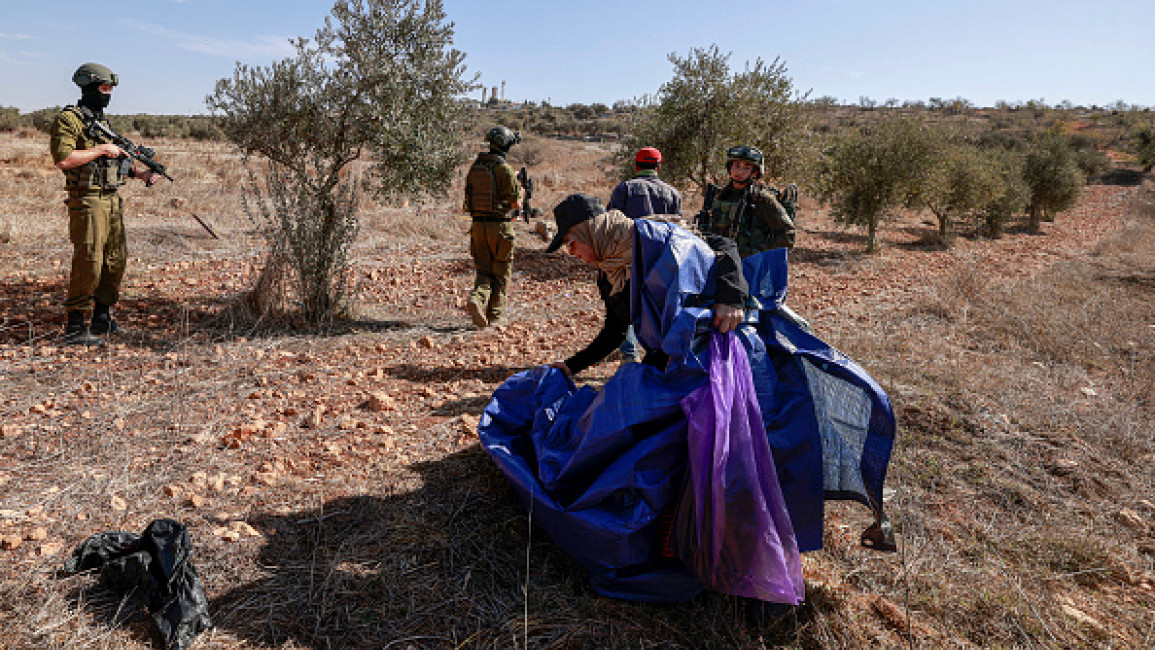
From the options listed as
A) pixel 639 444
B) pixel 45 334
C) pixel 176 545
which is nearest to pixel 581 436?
pixel 639 444

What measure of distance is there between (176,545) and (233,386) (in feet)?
7.19

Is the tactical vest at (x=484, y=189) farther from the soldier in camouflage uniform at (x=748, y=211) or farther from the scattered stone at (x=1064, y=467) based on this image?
the scattered stone at (x=1064, y=467)

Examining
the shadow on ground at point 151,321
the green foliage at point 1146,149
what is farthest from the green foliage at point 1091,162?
the shadow on ground at point 151,321

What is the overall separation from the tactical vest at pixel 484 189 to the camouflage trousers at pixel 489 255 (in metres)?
0.12

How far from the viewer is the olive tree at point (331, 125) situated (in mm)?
5656

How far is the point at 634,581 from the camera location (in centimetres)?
234

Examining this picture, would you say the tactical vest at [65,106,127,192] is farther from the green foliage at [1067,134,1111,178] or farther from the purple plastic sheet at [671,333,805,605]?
the green foliage at [1067,134,1111,178]

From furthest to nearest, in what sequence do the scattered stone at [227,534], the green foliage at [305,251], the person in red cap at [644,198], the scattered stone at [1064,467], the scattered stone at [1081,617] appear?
the green foliage at [305,251] → the person in red cap at [644,198] → the scattered stone at [1064,467] → the scattered stone at [227,534] → the scattered stone at [1081,617]

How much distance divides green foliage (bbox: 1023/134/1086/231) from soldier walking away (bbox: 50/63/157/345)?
780 inches

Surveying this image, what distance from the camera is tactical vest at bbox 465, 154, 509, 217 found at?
577 centimetres

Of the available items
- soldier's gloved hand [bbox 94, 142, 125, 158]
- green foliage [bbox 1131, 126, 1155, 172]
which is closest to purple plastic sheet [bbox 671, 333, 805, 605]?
soldier's gloved hand [bbox 94, 142, 125, 158]

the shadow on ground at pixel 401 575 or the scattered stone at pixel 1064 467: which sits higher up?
the scattered stone at pixel 1064 467

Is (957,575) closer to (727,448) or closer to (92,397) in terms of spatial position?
(727,448)

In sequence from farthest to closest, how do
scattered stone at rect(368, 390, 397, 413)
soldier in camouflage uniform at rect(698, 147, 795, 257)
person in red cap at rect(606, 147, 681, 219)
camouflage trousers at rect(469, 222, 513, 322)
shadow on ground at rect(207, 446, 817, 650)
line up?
camouflage trousers at rect(469, 222, 513, 322) < person in red cap at rect(606, 147, 681, 219) < soldier in camouflage uniform at rect(698, 147, 795, 257) < scattered stone at rect(368, 390, 397, 413) < shadow on ground at rect(207, 446, 817, 650)
